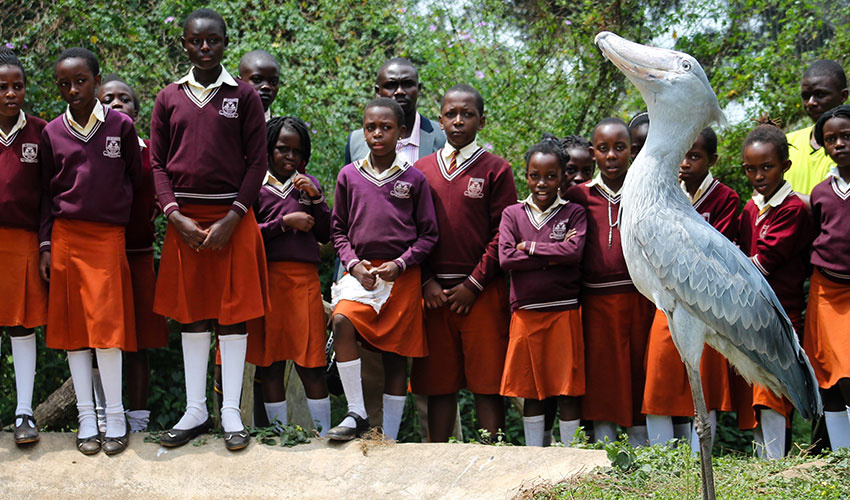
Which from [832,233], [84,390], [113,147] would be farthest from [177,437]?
[832,233]

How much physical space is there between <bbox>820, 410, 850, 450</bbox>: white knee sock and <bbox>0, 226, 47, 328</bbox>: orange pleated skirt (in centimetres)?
444

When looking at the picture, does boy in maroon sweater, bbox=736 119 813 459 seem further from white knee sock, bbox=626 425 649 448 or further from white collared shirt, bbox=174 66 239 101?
white collared shirt, bbox=174 66 239 101

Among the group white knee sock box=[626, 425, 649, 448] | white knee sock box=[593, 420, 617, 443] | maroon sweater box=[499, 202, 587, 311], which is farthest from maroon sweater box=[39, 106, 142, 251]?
white knee sock box=[626, 425, 649, 448]

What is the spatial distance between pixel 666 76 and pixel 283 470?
274 centimetres

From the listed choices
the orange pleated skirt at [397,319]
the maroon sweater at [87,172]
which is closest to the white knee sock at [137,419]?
the maroon sweater at [87,172]

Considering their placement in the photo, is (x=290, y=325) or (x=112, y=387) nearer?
(x=112, y=387)

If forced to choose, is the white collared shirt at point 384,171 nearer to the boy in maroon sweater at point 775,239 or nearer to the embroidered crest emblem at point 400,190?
the embroidered crest emblem at point 400,190

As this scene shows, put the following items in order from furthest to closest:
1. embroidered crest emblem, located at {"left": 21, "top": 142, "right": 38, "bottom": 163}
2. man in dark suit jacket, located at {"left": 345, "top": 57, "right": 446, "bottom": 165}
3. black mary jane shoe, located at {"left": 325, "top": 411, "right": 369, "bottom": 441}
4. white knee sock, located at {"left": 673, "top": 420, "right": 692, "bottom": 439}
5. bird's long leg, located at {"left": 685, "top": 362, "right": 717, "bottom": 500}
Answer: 1. man in dark suit jacket, located at {"left": 345, "top": 57, "right": 446, "bottom": 165}
2. white knee sock, located at {"left": 673, "top": 420, "right": 692, "bottom": 439}
3. embroidered crest emblem, located at {"left": 21, "top": 142, "right": 38, "bottom": 163}
4. black mary jane shoe, located at {"left": 325, "top": 411, "right": 369, "bottom": 441}
5. bird's long leg, located at {"left": 685, "top": 362, "right": 717, "bottom": 500}

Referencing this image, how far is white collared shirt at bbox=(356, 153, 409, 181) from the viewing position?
545 centimetres

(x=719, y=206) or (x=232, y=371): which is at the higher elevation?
(x=719, y=206)

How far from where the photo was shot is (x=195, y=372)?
5176mm

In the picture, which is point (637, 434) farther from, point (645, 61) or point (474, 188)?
point (645, 61)

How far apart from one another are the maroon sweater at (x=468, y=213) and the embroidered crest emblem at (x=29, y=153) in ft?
7.45

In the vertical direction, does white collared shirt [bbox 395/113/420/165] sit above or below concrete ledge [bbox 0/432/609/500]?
above
